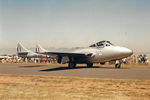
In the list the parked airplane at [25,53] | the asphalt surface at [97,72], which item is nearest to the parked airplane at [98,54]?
the asphalt surface at [97,72]

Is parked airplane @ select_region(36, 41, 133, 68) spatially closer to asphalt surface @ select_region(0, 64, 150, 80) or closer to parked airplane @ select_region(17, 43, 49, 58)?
asphalt surface @ select_region(0, 64, 150, 80)

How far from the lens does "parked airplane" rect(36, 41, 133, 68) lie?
1942 centimetres

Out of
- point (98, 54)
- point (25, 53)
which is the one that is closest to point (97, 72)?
point (98, 54)

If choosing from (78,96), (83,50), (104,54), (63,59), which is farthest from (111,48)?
(78,96)

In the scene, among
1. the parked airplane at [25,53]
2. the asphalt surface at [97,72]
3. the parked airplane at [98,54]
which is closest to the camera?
the asphalt surface at [97,72]

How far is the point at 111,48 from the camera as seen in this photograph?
796 inches

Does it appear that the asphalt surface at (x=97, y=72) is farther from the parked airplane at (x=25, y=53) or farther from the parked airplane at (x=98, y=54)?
the parked airplane at (x=25, y=53)

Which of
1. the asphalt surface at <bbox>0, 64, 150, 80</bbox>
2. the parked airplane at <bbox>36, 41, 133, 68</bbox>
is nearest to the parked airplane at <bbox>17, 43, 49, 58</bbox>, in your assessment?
the parked airplane at <bbox>36, 41, 133, 68</bbox>

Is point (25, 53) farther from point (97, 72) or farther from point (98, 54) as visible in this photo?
point (97, 72)

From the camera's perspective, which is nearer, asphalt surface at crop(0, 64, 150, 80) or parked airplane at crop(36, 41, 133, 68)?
asphalt surface at crop(0, 64, 150, 80)

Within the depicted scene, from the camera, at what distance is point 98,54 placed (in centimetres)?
2112

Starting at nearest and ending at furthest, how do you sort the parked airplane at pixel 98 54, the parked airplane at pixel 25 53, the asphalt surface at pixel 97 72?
1. the asphalt surface at pixel 97 72
2. the parked airplane at pixel 98 54
3. the parked airplane at pixel 25 53

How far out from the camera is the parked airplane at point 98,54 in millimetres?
19422

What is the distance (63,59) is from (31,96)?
53.1 feet
